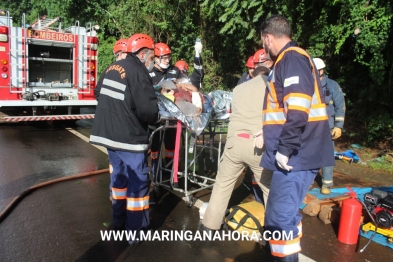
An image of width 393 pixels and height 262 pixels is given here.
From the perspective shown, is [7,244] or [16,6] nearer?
[7,244]

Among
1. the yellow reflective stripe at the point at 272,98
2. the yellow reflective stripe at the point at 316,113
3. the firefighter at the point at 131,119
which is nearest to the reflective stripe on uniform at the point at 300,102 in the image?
the yellow reflective stripe at the point at 316,113

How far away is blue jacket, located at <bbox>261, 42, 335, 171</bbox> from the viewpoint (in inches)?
101

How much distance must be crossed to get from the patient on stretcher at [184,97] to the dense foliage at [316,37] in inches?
116

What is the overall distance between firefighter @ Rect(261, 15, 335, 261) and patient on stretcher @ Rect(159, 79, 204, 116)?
181cm

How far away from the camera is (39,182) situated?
5531 millimetres

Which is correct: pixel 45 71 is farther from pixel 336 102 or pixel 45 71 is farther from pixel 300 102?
pixel 300 102

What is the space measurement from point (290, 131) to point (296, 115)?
12 centimetres

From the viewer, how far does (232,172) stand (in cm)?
372

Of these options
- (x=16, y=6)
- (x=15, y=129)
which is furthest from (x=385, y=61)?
(x=16, y=6)

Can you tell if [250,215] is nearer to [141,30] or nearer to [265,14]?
[265,14]

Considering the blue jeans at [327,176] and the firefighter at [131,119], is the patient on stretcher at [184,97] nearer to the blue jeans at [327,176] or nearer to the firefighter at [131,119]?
the firefighter at [131,119]

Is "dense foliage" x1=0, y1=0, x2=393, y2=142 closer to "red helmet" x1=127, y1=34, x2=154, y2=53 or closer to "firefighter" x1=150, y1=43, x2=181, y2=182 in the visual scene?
"firefighter" x1=150, y1=43, x2=181, y2=182

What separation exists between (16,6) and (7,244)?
50481 mm

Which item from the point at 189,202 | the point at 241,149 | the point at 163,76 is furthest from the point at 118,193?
the point at 163,76
